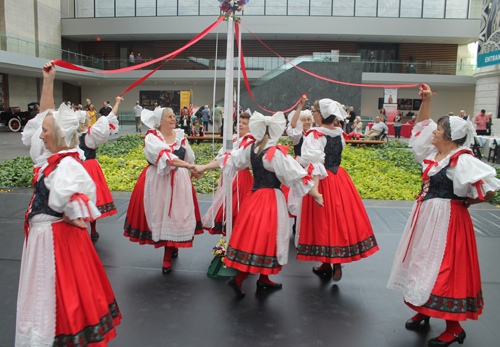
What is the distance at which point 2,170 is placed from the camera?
26.2 feet

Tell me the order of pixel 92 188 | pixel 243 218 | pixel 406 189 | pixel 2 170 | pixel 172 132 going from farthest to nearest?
pixel 2 170 < pixel 406 189 < pixel 172 132 < pixel 243 218 < pixel 92 188

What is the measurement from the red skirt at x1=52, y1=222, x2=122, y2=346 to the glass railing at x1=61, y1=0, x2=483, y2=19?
886 inches

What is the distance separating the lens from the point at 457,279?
102 inches

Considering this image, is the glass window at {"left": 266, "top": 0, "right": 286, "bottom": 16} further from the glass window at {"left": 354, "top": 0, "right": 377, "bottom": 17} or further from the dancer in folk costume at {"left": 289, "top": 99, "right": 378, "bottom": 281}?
the dancer in folk costume at {"left": 289, "top": 99, "right": 378, "bottom": 281}

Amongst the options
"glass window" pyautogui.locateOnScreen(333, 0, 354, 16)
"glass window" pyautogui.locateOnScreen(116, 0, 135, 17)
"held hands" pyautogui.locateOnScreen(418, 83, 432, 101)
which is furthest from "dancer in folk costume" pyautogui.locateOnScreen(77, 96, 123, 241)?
"glass window" pyautogui.locateOnScreen(116, 0, 135, 17)

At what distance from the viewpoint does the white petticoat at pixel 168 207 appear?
376 centimetres

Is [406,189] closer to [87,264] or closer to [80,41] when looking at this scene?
[87,264]

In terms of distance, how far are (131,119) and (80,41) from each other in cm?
839

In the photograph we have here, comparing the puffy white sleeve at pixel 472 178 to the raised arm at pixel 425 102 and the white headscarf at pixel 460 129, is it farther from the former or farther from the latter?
the raised arm at pixel 425 102

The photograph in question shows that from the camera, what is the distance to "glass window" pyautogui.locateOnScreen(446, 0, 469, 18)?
22.9 m

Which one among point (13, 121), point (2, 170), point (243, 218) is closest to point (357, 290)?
point (243, 218)

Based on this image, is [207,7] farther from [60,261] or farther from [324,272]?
[60,261]

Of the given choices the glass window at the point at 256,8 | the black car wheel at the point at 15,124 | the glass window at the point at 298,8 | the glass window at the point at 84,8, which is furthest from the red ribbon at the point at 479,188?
the glass window at the point at 84,8

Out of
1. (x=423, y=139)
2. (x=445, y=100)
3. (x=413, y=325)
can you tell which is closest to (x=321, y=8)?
(x=445, y=100)
